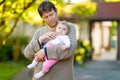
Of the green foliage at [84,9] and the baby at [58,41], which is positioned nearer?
the baby at [58,41]

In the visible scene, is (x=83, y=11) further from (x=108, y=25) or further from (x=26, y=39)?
A: (x=108, y=25)

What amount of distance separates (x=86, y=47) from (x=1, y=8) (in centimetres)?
1468

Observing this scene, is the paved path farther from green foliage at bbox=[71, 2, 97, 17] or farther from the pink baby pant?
the pink baby pant

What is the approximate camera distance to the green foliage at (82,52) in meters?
22.4

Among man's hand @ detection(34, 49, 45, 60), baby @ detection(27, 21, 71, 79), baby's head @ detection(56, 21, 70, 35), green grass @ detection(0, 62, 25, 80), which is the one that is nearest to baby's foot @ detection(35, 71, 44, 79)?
baby @ detection(27, 21, 71, 79)

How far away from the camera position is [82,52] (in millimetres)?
22766

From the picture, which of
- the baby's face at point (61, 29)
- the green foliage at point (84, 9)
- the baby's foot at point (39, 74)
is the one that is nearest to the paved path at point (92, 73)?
the green foliage at point (84, 9)

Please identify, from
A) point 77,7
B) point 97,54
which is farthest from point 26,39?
point 97,54

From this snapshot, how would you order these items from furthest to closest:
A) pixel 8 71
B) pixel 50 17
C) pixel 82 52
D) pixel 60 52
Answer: pixel 82 52, pixel 8 71, pixel 60 52, pixel 50 17

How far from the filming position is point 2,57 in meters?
23.2

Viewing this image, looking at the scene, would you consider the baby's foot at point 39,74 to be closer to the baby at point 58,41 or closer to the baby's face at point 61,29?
the baby at point 58,41

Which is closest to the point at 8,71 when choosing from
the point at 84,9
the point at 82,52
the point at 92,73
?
the point at 92,73

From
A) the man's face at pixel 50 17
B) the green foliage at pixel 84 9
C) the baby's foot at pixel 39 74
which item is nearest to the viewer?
the man's face at pixel 50 17

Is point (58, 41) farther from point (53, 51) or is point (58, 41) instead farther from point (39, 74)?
point (39, 74)
